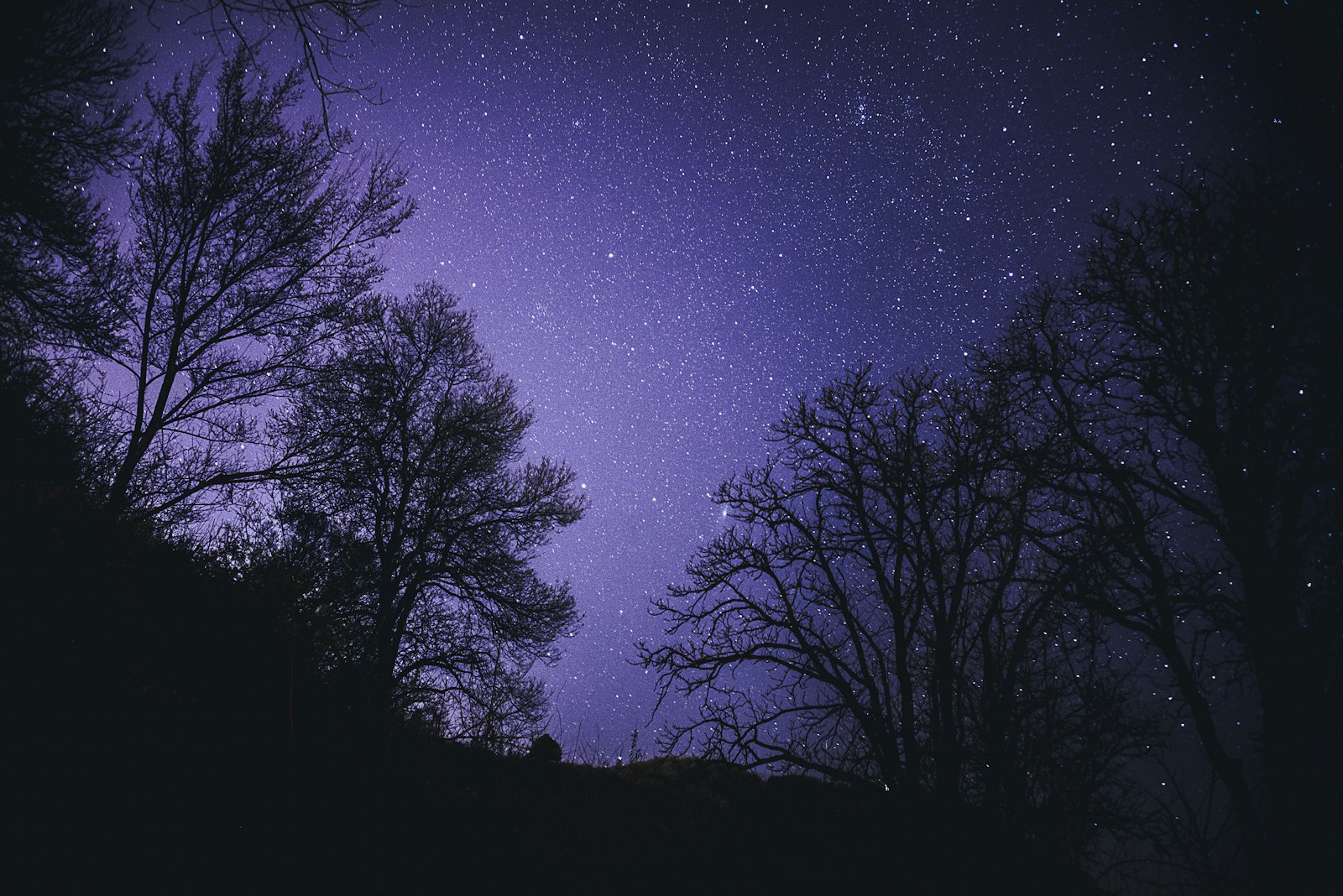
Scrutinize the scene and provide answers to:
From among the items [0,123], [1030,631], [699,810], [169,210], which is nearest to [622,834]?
[699,810]

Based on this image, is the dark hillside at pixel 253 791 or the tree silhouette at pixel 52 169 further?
the tree silhouette at pixel 52 169

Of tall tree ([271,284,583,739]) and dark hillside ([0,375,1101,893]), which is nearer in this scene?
dark hillside ([0,375,1101,893])

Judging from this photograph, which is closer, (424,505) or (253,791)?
(253,791)

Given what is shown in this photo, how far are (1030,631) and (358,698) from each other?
7361 millimetres

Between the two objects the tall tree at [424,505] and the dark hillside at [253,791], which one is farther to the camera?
the tall tree at [424,505]

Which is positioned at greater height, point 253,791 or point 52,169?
point 52,169

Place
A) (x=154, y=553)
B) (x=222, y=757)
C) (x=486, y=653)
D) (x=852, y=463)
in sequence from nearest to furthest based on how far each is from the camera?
→ (x=222, y=757), (x=154, y=553), (x=852, y=463), (x=486, y=653)

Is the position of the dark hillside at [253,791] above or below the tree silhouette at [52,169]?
below

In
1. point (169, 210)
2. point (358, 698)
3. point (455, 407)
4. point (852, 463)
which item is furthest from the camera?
point (455, 407)

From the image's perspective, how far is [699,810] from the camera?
21.3ft

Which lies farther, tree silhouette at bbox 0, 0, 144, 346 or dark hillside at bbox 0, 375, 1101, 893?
tree silhouette at bbox 0, 0, 144, 346

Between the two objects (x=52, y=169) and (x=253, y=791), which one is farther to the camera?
(x=52, y=169)

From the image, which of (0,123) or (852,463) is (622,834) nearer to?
(852,463)

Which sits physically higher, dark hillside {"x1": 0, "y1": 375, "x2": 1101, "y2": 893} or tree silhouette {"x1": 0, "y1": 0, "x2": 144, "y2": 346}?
tree silhouette {"x1": 0, "y1": 0, "x2": 144, "y2": 346}
